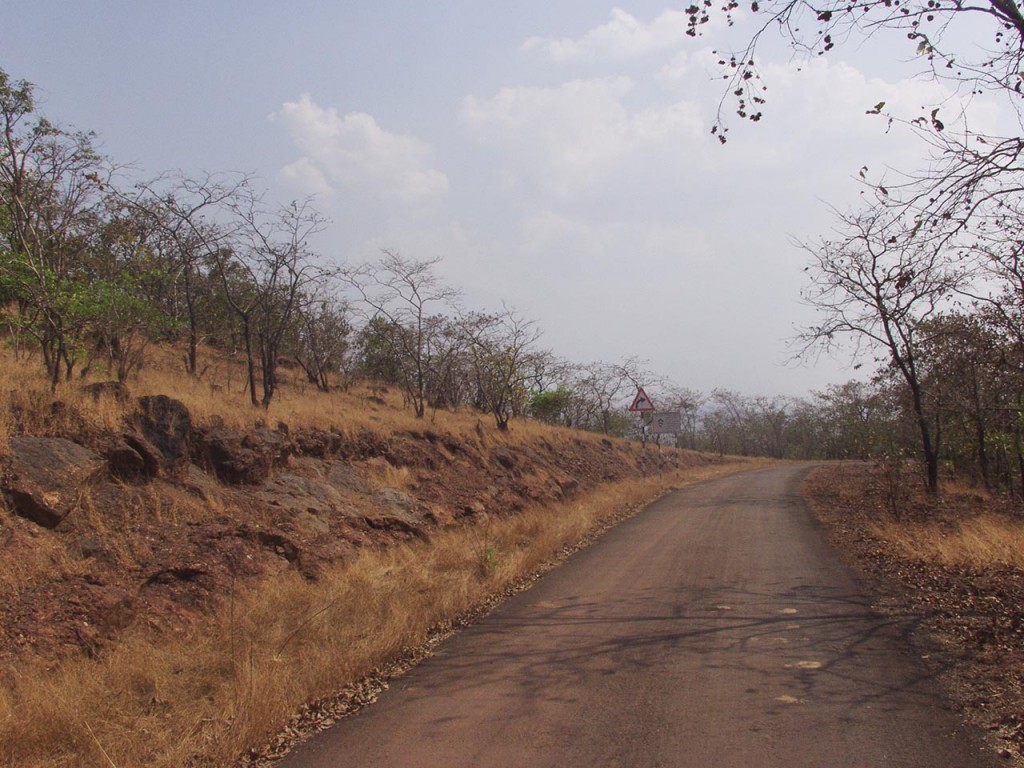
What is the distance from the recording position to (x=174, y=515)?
9.01 meters

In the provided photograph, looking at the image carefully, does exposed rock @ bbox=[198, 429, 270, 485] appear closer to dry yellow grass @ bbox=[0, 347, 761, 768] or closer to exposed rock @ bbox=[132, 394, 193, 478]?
exposed rock @ bbox=[132, 394, 193, 478]

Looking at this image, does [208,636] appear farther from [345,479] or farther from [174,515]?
[345,479]

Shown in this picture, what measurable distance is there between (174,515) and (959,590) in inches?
373

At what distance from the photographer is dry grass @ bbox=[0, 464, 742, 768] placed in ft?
14.5

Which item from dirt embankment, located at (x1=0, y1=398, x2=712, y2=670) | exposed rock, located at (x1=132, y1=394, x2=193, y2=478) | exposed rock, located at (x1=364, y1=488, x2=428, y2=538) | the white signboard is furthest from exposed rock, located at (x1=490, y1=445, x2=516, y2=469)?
exposed rock, located at (x1=132, y1=394, x2=193, y2=478)

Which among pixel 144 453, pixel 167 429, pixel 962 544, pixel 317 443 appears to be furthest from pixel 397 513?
pixel 962 544

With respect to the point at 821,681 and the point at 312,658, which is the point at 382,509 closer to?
the point at 312,658

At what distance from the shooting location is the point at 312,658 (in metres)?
5.84

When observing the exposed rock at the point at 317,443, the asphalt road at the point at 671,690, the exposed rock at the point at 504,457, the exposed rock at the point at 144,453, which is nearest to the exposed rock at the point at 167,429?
the exposed rock at the point at 144,453

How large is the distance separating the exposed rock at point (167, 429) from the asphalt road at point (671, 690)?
532cm

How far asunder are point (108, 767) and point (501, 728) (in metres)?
2.39

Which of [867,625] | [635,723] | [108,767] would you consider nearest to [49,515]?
[108,767]

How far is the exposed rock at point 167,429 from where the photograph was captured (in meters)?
9.88

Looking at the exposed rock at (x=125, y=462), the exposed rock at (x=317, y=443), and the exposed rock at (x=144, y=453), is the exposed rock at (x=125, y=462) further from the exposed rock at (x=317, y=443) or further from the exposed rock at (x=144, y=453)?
the exposed rock at (x=317, y=443)
